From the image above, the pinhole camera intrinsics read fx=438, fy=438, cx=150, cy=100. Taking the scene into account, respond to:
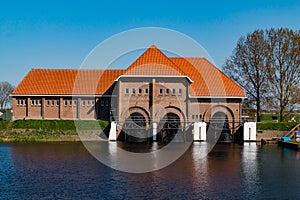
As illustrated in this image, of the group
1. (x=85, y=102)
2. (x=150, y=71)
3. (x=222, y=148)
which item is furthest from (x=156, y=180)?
(x=85, y=102)

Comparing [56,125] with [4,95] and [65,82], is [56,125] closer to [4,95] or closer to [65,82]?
[65,82]

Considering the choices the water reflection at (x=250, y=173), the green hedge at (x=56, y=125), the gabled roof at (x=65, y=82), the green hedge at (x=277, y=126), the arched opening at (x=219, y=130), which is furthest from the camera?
the gabled roof at (x=65, y=82)

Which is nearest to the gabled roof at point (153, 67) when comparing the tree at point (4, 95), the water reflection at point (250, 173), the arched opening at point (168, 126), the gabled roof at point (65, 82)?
the arched opening at point (168, 126)

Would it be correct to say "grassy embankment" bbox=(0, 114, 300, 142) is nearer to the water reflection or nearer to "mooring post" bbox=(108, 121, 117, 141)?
"mooring post" bbox=(108, 121, 117, 141)

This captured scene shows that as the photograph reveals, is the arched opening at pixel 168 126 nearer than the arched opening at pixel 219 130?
Yes

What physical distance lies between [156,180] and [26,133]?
2835 cm

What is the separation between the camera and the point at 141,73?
49.6 metres

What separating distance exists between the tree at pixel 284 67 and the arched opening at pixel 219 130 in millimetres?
7029

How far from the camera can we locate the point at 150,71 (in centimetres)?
4966

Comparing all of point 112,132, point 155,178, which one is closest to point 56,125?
point 112,132

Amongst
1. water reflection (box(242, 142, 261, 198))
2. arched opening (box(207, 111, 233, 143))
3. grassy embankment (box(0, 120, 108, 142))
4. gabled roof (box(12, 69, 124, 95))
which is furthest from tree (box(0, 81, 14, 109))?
water reflection (box(242, 142, 261, 198))

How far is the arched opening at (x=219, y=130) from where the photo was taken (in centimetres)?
5106

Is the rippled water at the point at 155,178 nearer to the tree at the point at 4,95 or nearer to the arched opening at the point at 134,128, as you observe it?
the arched opening at the point at 134,128

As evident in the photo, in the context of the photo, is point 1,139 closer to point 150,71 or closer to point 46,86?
point 46,86
